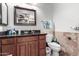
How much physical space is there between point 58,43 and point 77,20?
0.30 metres

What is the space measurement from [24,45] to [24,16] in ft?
0.97

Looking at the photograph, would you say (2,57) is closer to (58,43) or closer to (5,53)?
(5,53)

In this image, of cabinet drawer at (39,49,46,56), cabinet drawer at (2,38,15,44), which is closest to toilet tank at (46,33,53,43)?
cabinet drawer at (39,49,46,56)

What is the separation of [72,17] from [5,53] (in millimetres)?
765

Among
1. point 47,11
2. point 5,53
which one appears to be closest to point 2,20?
point 5,53

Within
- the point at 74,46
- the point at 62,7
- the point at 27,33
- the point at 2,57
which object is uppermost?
the point at 62,7

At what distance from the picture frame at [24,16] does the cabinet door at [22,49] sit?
21 cm

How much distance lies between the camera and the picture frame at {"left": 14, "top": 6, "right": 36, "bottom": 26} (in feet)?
5.17

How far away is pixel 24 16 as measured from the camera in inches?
63.2

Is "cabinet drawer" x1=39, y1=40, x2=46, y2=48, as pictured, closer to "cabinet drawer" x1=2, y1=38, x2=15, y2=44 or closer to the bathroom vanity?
the bathroom vanity

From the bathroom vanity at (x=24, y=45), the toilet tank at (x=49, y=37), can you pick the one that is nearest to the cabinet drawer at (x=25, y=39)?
the bathroom vanity at (x=24, y=45)

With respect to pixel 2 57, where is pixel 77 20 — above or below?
above

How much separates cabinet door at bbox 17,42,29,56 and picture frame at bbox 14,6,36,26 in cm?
21

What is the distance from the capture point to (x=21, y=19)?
1594 mm
